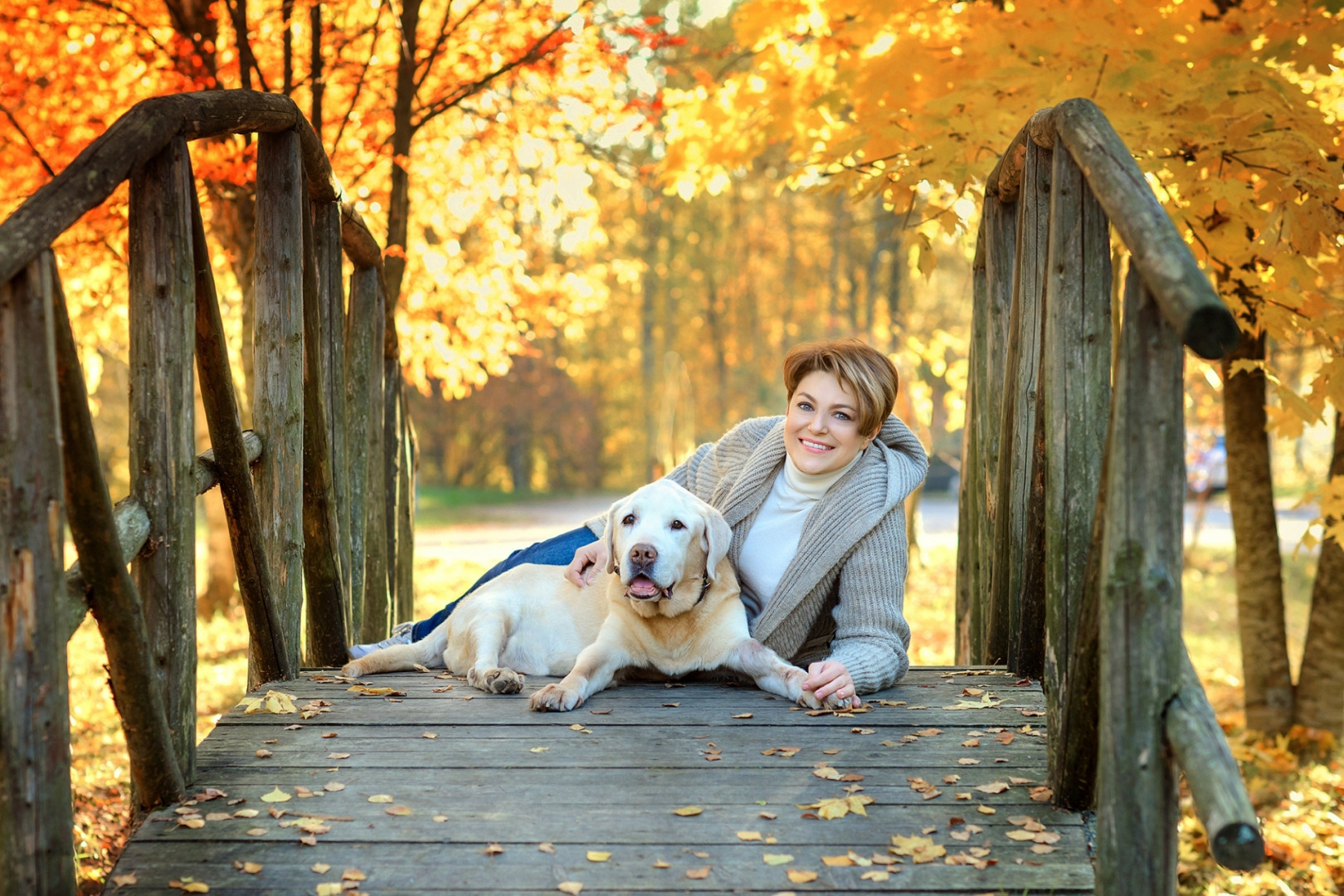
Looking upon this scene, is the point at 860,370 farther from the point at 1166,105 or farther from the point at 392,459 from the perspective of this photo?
the point at 392,459

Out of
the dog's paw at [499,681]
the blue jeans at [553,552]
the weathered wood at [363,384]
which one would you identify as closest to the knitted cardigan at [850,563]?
the blue jeans at [553,552]

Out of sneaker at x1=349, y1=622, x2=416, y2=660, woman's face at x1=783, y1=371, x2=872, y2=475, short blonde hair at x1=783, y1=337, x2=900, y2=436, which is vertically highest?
short blonde hair at x1=783, y1=337, x2=900, y2=436

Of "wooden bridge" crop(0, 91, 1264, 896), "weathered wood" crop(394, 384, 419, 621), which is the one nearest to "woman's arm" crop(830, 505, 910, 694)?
"wooden bridge" crop(0, 91, 1264, 896)

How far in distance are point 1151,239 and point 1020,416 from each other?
65.0 inches

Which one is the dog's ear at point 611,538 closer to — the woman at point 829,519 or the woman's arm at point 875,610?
the woman at point 829,519

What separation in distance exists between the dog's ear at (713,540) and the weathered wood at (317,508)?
51.5 inches

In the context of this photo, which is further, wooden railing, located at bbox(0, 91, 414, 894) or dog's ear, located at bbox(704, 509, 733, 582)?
dog's ear, located at bbox(704, 509, 733, 582)

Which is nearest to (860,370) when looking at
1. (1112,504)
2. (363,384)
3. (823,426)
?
(823,426)

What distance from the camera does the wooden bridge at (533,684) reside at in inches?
78.2

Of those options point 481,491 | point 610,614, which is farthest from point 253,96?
point 481,491

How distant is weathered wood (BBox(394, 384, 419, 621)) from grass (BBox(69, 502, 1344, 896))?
1.46m

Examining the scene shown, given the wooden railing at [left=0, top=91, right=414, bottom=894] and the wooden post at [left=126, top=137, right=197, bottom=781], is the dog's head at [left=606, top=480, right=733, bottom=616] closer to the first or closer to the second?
the wooden railing at [left=0, top=91, right=414, bottom=894]

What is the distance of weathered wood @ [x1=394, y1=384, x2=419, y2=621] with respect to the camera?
596 cm

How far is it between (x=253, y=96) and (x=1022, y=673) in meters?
2.84
